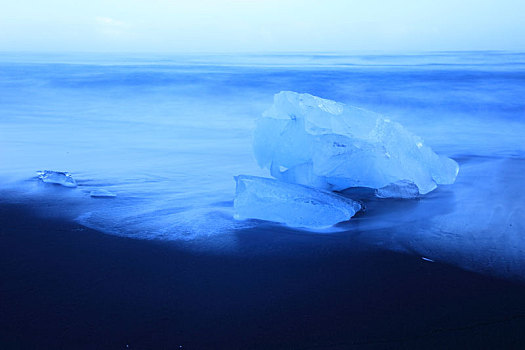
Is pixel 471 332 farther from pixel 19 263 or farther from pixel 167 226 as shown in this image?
pixel 19 263

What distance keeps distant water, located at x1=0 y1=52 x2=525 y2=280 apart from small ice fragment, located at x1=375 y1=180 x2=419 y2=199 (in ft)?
0.31

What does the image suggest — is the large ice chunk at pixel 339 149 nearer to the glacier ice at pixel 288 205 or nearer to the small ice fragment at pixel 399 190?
the small ice fragment at pixel 399 190

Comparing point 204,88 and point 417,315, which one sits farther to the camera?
point 204,88

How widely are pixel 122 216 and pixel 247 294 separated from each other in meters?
1.30

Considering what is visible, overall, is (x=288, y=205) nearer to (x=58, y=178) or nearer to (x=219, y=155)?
(x=58, y=178)

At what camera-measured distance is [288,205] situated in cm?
314

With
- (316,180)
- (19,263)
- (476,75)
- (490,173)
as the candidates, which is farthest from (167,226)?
(476,75)

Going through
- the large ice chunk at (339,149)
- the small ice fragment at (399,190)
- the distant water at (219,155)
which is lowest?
the distant water at (219,155)

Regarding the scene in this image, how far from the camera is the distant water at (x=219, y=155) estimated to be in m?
3.01

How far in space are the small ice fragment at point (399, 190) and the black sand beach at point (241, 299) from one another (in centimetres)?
97

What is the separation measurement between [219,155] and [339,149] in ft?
6.72

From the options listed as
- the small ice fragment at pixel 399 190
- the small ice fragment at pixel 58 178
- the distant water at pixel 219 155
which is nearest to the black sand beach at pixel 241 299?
the distant water at pixel 219 155

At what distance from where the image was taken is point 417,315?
6.87ft

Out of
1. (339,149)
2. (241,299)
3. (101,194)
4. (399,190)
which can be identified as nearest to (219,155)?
(101,194)
